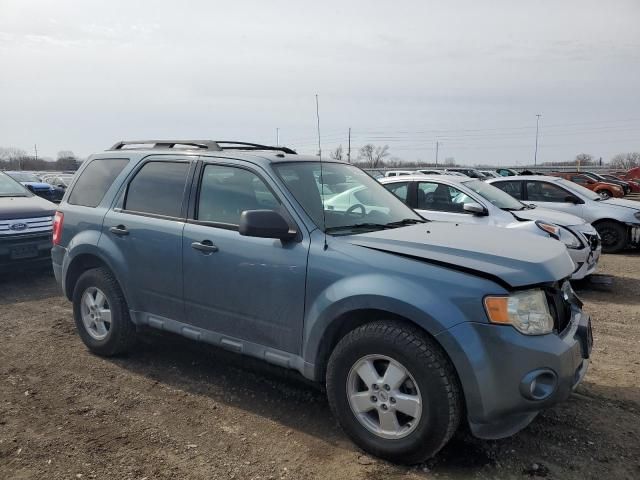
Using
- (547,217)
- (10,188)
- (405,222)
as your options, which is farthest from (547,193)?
(10,188)

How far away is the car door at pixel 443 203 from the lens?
8031mm

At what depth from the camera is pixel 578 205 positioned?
10.9 metres

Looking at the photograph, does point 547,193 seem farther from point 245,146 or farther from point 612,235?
point 245,146

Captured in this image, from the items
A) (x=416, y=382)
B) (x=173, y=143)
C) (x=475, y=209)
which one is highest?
(x=173, y=143)

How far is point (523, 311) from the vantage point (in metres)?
2.99

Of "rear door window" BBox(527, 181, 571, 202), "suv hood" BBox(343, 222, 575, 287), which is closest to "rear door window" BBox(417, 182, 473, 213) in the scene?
"rear door window" BBox(527, 181, 571, 202)

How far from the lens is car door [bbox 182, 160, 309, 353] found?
11.8 ft

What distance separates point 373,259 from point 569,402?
200cm

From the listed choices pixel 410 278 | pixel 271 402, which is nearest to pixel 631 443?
pixel 410 278

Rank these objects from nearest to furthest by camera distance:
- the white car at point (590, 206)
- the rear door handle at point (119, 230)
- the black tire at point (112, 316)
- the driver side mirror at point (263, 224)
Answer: the driver side mirror at point (263, 224) < the rear door handle at point (119, 230) < the black tire at point (112, 316) < the white car at point (590, 206)

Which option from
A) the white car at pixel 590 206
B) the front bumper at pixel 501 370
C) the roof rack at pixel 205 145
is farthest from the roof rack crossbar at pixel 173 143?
the white car at pixel 590 206

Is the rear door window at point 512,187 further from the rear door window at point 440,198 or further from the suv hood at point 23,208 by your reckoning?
the suv hood at point 23,208

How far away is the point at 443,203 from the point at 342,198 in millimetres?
4477

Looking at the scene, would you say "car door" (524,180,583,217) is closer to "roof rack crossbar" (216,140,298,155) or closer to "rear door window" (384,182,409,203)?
"rear door window" (384,182,409,203)
